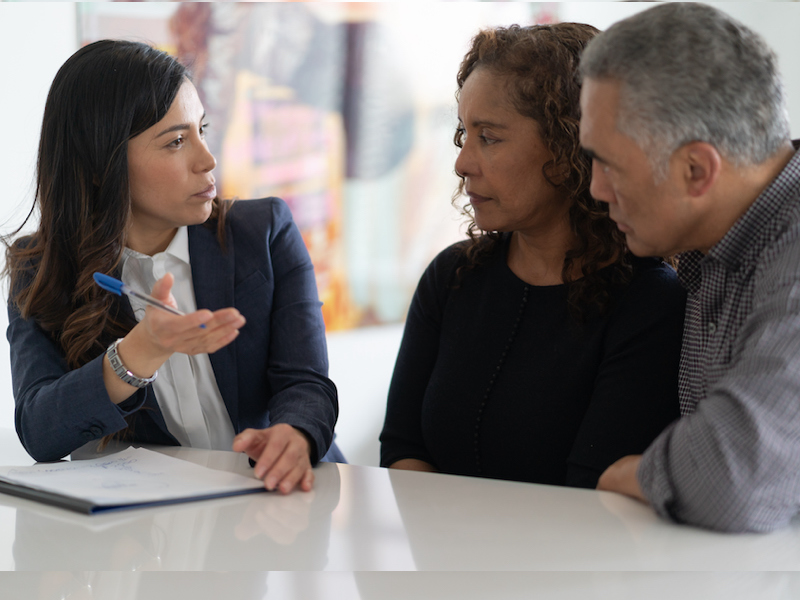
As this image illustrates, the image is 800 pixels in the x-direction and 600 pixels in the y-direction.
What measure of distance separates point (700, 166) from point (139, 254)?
45.0 inches

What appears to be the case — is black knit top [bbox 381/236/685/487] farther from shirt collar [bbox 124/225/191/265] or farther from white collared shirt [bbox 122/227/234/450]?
shirt collar [bbox 124/225/191/265]

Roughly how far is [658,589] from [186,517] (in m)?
0.62

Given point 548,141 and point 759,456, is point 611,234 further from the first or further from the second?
point 759,456

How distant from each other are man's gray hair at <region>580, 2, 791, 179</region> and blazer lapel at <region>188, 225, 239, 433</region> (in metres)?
0.91

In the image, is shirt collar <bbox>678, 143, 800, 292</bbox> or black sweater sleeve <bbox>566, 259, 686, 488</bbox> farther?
black sweater sleeve <bbox>566, 259, 686, 488</bbox>

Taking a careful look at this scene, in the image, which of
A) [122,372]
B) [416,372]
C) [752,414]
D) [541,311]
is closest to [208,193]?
[122,372]

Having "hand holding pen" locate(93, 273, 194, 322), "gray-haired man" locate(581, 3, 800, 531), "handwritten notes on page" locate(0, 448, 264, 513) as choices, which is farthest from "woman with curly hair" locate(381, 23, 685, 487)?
"hand holding pen" locate(93, 273, 194, 322)

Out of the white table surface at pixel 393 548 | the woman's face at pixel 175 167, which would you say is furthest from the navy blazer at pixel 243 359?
the white table surface at pixel 393 548

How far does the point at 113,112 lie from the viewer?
153 cm

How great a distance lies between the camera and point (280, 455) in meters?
1.23

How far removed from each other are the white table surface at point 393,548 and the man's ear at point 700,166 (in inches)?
18.4

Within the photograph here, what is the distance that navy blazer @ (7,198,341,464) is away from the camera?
1343 mm

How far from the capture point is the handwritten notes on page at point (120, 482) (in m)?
1.08

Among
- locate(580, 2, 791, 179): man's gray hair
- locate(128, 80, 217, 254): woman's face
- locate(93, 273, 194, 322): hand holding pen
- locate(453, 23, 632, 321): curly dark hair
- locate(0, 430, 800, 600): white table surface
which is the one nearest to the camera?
locate(0, 430, 800, 600): white table surface
